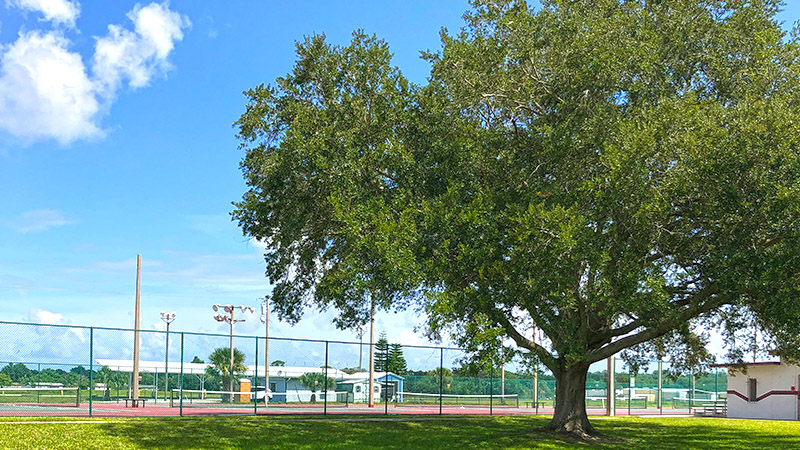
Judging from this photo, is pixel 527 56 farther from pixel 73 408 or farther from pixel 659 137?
pixel 73 408

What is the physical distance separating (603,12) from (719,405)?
3829 cm

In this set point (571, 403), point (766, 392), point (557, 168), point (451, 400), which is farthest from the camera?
point (766, 392)

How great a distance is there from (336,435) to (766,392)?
33.9 m

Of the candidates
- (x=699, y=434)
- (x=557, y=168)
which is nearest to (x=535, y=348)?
(x=557, y=168)

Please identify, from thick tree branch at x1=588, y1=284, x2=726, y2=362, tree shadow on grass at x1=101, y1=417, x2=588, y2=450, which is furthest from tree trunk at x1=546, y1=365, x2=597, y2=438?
thick tree branch at x1=588, y1=284, x2=726, y2=362

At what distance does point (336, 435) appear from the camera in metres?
24.6

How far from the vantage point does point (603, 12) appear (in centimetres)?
2480

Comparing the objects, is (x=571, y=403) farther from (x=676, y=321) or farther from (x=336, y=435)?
(x=336, y=435)

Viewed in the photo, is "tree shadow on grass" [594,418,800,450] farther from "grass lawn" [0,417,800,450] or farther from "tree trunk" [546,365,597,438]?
"tree trunk" [546,365,597,438]

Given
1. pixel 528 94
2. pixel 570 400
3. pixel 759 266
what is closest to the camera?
pixel 759 266

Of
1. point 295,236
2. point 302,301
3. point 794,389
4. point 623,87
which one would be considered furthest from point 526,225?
point 794,389

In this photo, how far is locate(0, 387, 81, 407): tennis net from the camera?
28247 millimetres

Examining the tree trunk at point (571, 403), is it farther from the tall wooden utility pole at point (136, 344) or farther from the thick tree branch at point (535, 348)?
the tall wooden utility pole at point (136, 344)

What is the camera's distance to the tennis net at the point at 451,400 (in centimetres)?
4303
